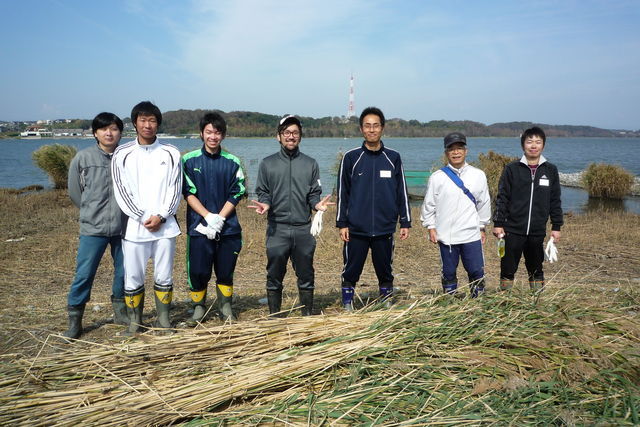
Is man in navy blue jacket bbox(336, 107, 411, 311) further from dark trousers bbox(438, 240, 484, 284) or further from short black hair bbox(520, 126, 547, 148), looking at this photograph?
short black hair bbox(520, 126, 547, 148)

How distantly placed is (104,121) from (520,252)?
4.12 metres

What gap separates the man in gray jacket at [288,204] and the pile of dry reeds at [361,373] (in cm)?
135

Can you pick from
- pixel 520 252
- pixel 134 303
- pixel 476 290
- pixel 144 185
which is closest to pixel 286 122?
pixel 144 185

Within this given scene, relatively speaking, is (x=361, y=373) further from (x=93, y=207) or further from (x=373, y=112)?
(x=93, y=207)

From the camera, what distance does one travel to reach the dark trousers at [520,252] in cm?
450

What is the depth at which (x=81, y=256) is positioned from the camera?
13.3 ft

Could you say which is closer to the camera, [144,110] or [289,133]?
[144,110]

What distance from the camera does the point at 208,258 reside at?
425cm

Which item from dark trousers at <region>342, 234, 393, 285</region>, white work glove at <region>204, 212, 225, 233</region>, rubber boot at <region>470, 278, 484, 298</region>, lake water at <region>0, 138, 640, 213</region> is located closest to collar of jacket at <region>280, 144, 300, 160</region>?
white work glove at <region>204, 212, 225, 233</region>

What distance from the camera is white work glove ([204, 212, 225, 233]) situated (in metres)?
4.09

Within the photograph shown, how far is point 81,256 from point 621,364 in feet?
13.3

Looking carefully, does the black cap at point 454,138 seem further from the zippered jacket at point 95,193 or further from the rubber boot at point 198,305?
the zippered jacket at point 95,193

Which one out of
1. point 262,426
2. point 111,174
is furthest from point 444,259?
point 111,174

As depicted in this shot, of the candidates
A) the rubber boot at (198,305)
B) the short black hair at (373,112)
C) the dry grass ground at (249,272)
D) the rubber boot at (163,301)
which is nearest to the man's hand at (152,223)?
the rubber boot at (163,301)
